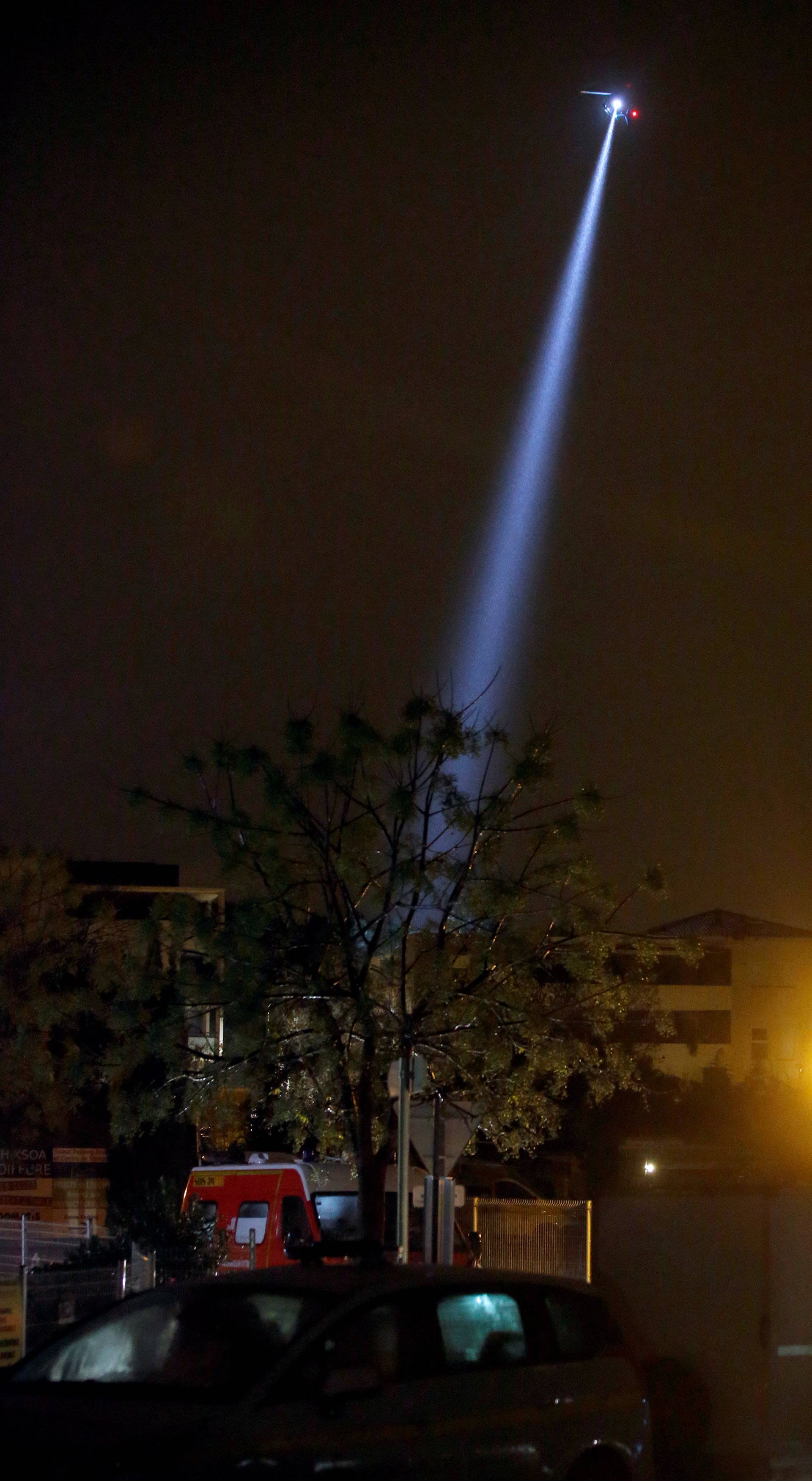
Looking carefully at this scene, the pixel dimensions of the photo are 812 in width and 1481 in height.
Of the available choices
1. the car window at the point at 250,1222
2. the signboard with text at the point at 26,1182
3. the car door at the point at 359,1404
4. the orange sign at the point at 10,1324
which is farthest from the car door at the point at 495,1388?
the signboard with text at the point at 26,1182

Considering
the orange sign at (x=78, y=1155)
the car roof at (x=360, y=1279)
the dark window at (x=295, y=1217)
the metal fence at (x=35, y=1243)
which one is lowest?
the metal fence at (x=35, y=1243)

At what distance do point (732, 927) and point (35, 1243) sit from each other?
147ft

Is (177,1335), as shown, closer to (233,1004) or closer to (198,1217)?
(233,1004)

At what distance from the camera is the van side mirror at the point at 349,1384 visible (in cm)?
675

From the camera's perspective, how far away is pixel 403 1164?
12891 mm

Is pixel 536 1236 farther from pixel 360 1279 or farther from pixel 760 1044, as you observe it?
pixel 760 1044

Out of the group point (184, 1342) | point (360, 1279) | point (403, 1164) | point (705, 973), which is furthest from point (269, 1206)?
point (705, 973)

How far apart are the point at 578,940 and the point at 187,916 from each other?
4.44 m

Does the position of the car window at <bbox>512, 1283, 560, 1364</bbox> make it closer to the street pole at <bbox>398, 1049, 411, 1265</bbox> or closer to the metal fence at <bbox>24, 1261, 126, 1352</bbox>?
the street pole at <bbox>398, 1049, 411, 1265</bbox>

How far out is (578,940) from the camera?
1838 cm

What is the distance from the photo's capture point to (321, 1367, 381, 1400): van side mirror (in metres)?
6.75

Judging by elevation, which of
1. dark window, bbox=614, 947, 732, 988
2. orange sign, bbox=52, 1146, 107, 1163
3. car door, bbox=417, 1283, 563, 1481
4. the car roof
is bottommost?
orange sign, bbox=52, 1146, 107, 1163

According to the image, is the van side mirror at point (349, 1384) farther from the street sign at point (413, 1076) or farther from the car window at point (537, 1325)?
the street sign at point (413, 1076)

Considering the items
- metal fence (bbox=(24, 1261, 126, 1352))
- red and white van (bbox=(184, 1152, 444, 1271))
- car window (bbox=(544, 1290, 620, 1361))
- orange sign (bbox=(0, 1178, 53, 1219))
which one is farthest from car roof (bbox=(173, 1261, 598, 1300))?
orange sign (bbox=(0, 1178, 53, 1219))
